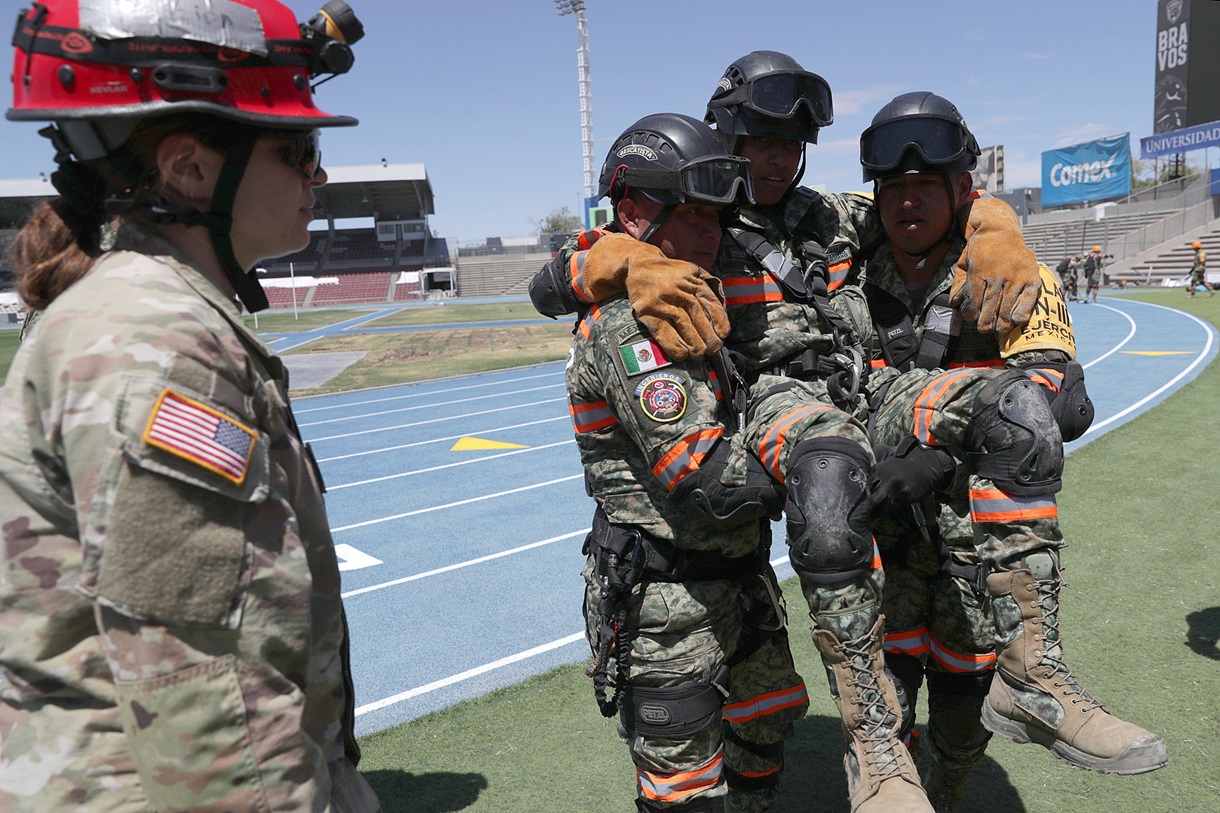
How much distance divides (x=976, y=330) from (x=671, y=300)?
52.3 inches

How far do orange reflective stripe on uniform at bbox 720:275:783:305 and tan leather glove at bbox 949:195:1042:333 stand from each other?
0.63 metres

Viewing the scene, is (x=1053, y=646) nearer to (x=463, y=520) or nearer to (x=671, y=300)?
(x=671, y=300)

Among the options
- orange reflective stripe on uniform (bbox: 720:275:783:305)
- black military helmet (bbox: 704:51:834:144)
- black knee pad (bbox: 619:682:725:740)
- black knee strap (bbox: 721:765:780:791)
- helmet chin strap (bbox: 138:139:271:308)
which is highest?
black military helmet (bbox: 704:51:834:144)

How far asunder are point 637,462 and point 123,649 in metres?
1.59

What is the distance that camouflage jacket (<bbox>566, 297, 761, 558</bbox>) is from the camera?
2.22 meters

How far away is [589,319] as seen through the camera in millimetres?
2479

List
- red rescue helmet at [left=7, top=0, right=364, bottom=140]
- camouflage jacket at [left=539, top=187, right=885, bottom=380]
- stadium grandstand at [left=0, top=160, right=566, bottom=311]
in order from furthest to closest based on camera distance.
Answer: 1. stadium grandstand at [left=0, top=160, right=566, bottom=311]
2. camouflage jacket at [left=539, top=187, right=885, bottom=380]
3. red rescue helmet at [left=7, top=0, right=364, bottom=140]

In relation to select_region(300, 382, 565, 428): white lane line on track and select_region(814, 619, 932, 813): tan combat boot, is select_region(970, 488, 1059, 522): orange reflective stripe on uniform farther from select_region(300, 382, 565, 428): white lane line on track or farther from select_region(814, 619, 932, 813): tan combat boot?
select_region(300, 382, 565, 428): white lane line on track

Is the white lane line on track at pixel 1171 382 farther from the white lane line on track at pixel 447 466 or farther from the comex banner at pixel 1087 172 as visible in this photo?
the comex banner at pixel 1087 172

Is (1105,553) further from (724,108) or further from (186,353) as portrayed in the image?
(186,353)

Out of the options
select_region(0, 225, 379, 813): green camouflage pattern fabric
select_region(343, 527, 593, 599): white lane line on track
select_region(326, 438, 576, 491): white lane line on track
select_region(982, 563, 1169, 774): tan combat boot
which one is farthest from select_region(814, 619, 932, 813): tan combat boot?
select_region(326, 438, 576, 491): white lane line on track

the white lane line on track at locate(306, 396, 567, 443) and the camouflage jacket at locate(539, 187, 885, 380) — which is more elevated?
the camouflage jacket at locate(539, 187, 885, 380)

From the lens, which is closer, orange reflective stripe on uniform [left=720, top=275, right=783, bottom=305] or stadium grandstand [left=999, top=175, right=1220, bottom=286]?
orange reflective stripe on uniform [left=720, top=275, right=783, bottom=305]

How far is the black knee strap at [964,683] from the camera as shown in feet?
10.2
